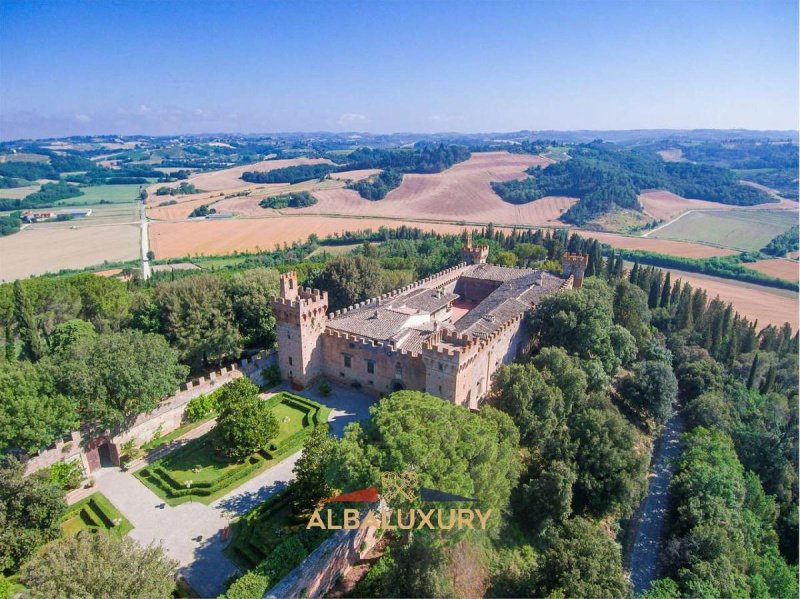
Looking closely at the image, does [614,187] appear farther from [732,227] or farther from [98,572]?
[98,572]

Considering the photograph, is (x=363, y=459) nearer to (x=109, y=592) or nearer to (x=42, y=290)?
(x=109, y=592)

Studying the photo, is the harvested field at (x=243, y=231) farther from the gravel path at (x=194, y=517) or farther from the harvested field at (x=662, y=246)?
the gravel path at (x=194, y=517)

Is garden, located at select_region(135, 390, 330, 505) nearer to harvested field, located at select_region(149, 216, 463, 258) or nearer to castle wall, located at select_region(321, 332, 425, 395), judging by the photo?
castle wall, located at select_region(321, 332, 425, 395)

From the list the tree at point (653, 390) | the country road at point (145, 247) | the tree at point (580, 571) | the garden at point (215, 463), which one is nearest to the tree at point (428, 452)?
the tree at point (580, 571)

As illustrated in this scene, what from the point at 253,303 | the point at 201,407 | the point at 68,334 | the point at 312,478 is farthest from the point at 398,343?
the point at 68,334

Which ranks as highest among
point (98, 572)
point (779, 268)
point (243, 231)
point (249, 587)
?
point (98, 572)

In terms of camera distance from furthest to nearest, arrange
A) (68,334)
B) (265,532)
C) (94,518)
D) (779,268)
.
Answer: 1. (779,268)
2. (68,334)
3. (94,518)
4. (265,532)
